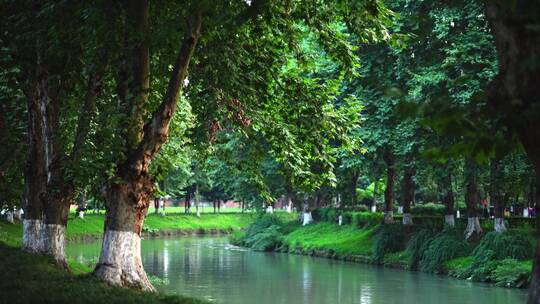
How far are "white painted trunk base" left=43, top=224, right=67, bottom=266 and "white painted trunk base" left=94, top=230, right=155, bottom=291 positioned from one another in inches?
174

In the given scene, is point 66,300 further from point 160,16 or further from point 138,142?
point 160,16

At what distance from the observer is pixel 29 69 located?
1828 cm

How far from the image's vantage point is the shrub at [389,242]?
36438 mm

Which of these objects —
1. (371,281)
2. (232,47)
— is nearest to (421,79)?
(371,281)

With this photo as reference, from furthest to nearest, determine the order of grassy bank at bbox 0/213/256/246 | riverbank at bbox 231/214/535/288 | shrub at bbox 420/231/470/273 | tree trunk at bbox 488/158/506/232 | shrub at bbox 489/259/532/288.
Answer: grassy bank at bbox 0/213/256/246 < shrub at bbox 420/231/470/273 < tree trunk at bbox 488/158/506/232 < riverbank at bbox 231/214/535/288 < shrub at bbox 489/259/532/288

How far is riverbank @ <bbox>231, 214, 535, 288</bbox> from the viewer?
27766 mm

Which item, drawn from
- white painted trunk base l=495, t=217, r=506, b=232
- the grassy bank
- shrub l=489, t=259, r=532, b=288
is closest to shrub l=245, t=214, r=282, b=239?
the grassy bank

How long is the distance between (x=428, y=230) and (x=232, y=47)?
67.8 ft

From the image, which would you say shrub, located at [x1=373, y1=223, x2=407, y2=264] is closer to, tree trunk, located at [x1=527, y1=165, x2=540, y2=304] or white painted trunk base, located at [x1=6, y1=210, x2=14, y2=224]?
white painted trunk base, located at [x1=6, y1=210, x2=14, y2=224]

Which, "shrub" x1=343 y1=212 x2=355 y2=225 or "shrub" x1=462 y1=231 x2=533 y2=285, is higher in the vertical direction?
"shrub" x1=343 y1=212 x2=355 y2=225

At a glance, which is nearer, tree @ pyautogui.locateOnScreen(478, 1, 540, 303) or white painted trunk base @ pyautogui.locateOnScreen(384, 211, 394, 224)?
tree @ pyautogui.locateOnScreen(478, 1, 540, 303)

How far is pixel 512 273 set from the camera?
87.6ft

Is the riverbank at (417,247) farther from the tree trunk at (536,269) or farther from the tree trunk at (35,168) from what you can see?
the tree trunk at (536,269)

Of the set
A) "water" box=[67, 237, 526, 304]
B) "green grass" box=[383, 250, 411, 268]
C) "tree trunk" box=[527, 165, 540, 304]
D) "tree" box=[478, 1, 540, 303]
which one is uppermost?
"tree" box=[478, 1, 540, 303]
